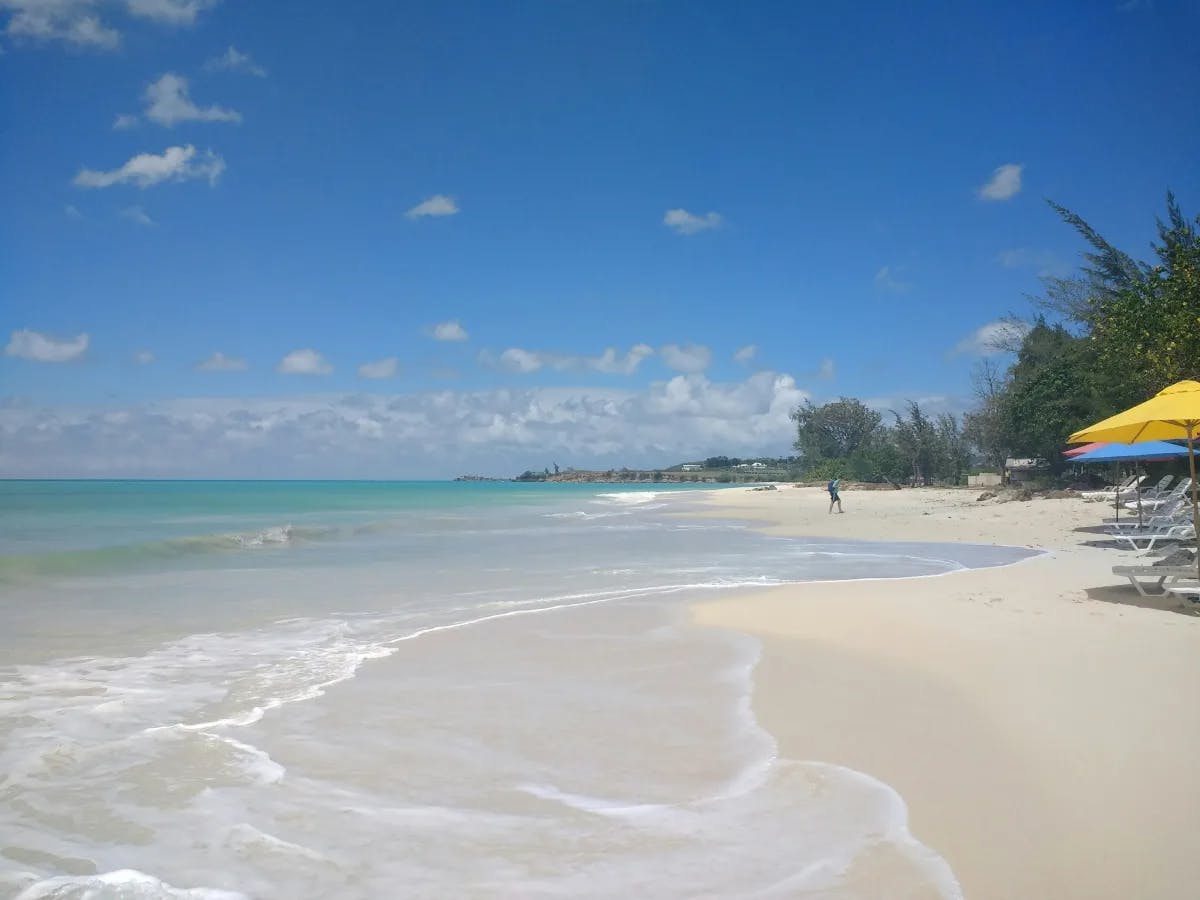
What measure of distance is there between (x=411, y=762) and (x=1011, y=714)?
3944 mm

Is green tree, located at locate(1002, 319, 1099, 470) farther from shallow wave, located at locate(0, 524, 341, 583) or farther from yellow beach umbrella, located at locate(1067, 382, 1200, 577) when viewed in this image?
shallow wave, located at locate(0, 524, 341, 583)

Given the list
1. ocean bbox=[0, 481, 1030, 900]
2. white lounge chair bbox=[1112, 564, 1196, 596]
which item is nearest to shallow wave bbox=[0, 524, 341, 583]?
ocean bbox=[0, 481, 1030, 900]

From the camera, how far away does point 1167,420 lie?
9.13 meters

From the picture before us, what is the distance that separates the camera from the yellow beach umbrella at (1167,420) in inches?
361

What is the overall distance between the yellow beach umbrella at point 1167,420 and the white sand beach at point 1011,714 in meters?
1.96

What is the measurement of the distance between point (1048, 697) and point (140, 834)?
5729 millimetres

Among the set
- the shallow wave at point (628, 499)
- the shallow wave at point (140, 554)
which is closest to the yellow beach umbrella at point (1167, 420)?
the shallow wave at point (140, 554)

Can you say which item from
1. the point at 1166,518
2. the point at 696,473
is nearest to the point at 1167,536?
the point at 1166,518

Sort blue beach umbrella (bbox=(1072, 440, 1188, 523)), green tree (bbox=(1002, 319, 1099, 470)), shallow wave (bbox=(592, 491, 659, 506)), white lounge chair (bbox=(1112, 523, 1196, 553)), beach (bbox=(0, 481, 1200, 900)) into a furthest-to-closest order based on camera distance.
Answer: shallow wave (bbox=(592, 491, 659, 506)) < green tree (bbox=(1002, 319, 1099, 470)) < blue beach umbrella (bbox=(1072, 440, 1188, 523)) < white lounge chair (bbox=(1112, 523, 1196, 553)) < beach (bbox=(0, 481, 1200, 900))

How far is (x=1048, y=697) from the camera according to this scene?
18.9 feet

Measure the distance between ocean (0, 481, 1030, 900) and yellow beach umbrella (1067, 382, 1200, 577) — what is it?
5.59 metres

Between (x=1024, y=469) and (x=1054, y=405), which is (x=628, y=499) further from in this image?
(x=1054, y=405)

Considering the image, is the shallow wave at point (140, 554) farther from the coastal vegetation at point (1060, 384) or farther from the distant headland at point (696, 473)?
the distant headland at point (696, 473)

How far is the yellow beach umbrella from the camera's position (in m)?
9.18
